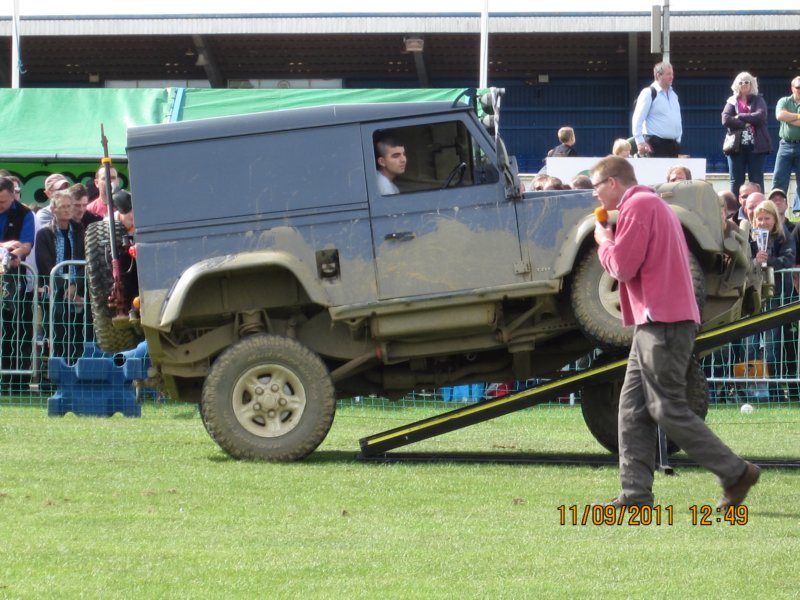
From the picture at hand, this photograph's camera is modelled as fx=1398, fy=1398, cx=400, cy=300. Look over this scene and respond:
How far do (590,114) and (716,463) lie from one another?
2954 centimetres

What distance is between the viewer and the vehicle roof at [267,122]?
10.7m

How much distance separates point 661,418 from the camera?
782 cm

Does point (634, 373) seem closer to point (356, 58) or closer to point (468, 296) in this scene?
point (468, 296)

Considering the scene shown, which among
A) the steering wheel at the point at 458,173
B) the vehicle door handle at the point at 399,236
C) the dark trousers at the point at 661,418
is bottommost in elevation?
the dark trousers at the point at 661,418

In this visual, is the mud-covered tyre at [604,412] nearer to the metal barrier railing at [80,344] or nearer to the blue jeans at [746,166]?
the metal barrier railing at [80,344]

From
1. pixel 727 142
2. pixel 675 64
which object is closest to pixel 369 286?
pixel 727 142

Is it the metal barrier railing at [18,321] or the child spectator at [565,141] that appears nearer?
the metal barrier railing at [18,321]

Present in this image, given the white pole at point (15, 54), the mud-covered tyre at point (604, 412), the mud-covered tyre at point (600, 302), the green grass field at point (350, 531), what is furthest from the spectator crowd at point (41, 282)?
the white pole at point (15, 54)

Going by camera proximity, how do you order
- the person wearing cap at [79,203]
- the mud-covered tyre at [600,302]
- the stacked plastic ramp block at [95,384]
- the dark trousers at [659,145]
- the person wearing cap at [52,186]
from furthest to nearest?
the dark trousers at [659,145] → the person wearing cap at [52,186] → the person wearing cap at [79,203] → the stacked plastic ramp block at [95,384] → the mud-covered tyre at [600,302]

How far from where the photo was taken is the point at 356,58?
34.6m
